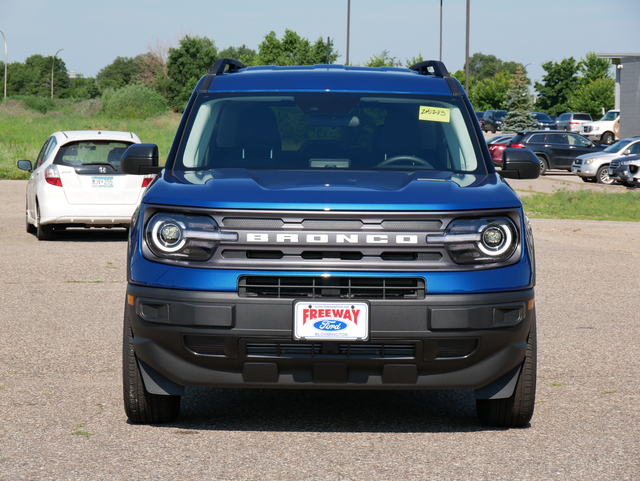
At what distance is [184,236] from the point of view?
4.38m

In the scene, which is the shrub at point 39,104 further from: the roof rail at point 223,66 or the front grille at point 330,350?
the front grille at point 330,350

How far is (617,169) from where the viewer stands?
2955 centimetres

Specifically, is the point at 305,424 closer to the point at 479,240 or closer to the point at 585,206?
the point at 479,240

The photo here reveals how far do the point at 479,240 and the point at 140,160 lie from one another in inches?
88.1

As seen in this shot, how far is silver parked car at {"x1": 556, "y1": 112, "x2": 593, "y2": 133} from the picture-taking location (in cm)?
6175

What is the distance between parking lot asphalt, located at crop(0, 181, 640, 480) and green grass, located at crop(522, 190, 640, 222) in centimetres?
1358

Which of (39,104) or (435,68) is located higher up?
(39,104)

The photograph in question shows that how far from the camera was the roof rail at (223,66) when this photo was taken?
238 inches

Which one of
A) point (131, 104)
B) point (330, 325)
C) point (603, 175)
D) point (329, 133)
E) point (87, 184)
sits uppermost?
point (131, 104)

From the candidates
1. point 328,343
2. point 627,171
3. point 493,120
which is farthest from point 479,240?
point 493,120

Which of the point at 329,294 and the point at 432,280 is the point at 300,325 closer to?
the point at 329,294

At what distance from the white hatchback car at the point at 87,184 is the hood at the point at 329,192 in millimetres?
9121

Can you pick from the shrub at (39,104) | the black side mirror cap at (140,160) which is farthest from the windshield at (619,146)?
the shrub at (39,104)

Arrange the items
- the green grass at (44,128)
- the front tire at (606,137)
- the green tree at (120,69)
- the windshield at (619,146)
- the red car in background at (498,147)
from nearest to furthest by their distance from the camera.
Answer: the windshield at (619,146), the green grass at (44,128), the red car in background at (498,147), the front tire at (606,137), the green tree at (120,69)
